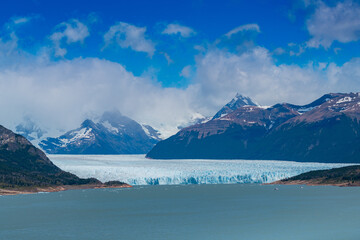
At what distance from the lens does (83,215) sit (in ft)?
357

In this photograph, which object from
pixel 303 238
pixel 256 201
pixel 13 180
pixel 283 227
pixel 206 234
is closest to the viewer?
pixel 303 238

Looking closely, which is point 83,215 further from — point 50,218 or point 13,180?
point 13,180

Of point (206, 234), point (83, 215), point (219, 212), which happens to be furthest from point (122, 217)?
point (206, 234)

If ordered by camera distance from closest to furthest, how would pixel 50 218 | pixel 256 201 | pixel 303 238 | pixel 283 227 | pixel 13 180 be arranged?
pixel 303 238
pixel 283 227
pixel 50 218
pixel 256 201
pixel 13 180

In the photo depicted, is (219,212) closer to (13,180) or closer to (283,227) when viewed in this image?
(283,227)

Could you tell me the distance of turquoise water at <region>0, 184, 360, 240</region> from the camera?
78.4m

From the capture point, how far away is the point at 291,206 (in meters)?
122

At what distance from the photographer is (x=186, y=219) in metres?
98.8

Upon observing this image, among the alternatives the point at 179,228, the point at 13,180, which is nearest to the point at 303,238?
the point at 179,228

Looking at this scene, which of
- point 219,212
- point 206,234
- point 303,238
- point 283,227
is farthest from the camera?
point 219,212

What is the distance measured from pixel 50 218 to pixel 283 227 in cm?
4789

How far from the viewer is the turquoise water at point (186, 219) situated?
78.4m

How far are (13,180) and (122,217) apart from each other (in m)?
105

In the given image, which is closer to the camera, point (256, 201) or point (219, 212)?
point (219, 212)
